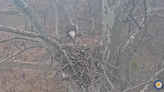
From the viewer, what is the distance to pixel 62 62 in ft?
7.89

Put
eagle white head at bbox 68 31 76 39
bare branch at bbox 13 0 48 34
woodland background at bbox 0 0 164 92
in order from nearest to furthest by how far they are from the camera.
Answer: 1. woodland background at bbox 0 0 164 92
2. bare branch at bbox 13 0 48 34
3. eagle white head at bbox 68 31 76 39

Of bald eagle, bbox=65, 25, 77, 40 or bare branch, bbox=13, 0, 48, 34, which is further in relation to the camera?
bald eagle, bbox=65, 25, 77, 40

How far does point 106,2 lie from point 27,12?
0.78 m

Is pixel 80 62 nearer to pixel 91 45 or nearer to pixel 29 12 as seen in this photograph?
pixel 91 45

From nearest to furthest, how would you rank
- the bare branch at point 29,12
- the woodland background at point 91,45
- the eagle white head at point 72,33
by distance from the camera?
1. the woodland background at point 91,45
2. the bare branch at point 29,12
3. the eagle white head at point 72,33

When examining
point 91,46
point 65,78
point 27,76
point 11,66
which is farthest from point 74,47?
point 11,66

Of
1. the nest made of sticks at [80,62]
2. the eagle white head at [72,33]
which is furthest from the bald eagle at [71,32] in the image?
the nest made of sticks at [80,62]

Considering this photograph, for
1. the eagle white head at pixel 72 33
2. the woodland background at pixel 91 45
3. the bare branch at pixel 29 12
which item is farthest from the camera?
the eagle white head at pixel 72 33

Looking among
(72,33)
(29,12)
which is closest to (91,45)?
(72,33)

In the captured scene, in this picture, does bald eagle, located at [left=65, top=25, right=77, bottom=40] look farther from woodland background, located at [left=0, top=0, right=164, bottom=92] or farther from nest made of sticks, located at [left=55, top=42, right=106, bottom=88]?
nest made of sticks, located at [left=55, top=42, right=106, bottom=88]

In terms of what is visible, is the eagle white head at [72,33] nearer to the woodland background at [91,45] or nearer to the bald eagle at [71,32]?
the bald eagle at [71,32]

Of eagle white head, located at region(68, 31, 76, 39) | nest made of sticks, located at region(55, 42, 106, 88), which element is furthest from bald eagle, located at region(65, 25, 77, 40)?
nest made of sticks, located at region(55, 42, 106, 88)

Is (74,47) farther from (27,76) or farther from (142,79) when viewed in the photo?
(27,76)

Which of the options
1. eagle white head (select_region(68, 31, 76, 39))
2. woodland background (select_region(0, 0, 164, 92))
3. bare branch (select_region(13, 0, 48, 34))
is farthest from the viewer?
eagle white head (select_region(68, 31, 76, 39))
